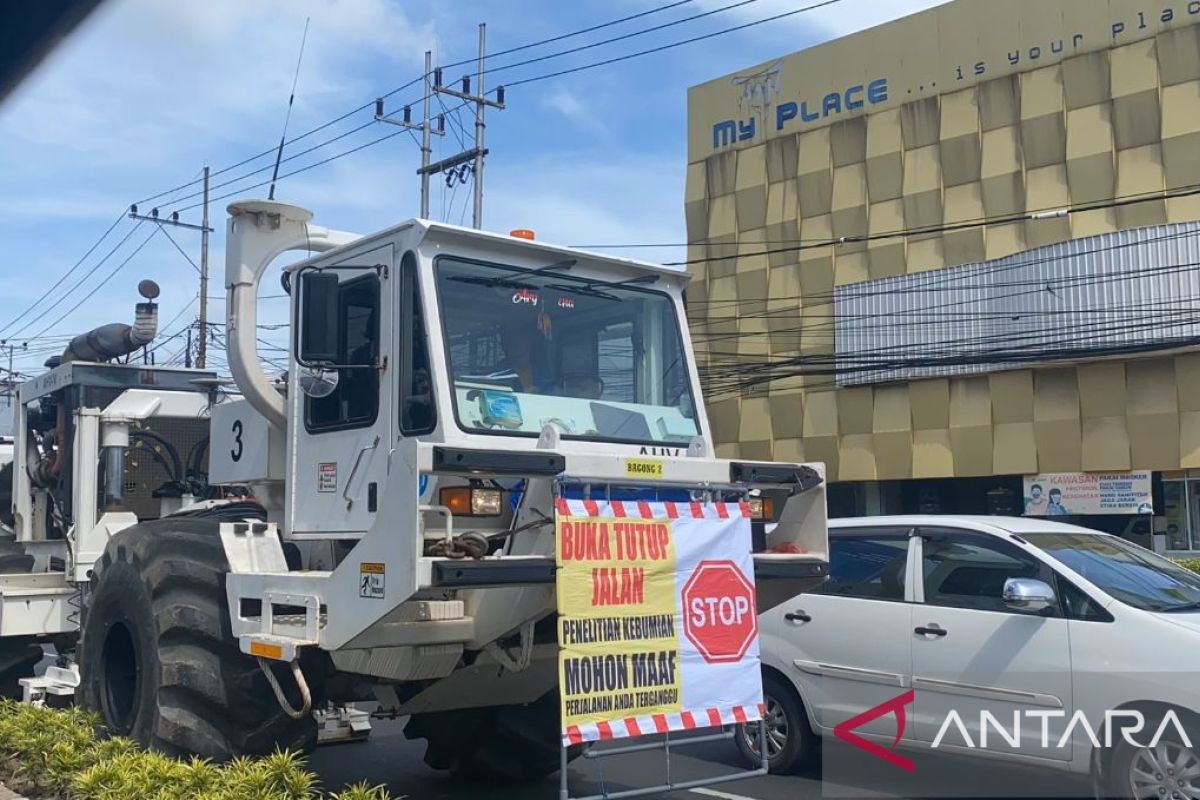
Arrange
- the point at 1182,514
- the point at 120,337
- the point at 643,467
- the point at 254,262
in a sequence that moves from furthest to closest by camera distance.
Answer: the point at 1182,514 → the point at 120,337 → the point at 254,262 → the point at 643,467

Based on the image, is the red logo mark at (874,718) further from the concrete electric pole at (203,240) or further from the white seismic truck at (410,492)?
the concrete electric pole at (203,240)

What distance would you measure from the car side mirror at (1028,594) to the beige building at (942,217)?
17.4 meters

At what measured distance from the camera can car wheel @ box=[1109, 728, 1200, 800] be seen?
584 cm

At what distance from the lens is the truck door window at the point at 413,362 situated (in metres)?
5.65

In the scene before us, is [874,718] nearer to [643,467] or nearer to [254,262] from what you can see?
[643,467]

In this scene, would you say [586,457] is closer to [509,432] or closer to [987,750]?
[509,432]

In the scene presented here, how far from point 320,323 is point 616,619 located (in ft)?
6.53

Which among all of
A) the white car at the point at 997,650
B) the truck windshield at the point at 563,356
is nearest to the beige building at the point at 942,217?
the white car at the point at 997,650

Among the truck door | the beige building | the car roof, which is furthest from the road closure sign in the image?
the beige building

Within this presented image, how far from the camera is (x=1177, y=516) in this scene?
925 inches

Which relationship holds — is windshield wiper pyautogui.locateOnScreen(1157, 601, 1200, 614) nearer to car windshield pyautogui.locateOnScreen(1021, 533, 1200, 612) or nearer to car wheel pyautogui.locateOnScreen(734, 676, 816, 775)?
car windshield pyautogui.locateOnScreen(1021, 533, 1200, 612)

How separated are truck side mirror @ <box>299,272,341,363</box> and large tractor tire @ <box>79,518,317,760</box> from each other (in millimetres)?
1210

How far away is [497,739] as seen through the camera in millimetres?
7395

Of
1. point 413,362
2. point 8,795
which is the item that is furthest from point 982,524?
point 8,795
